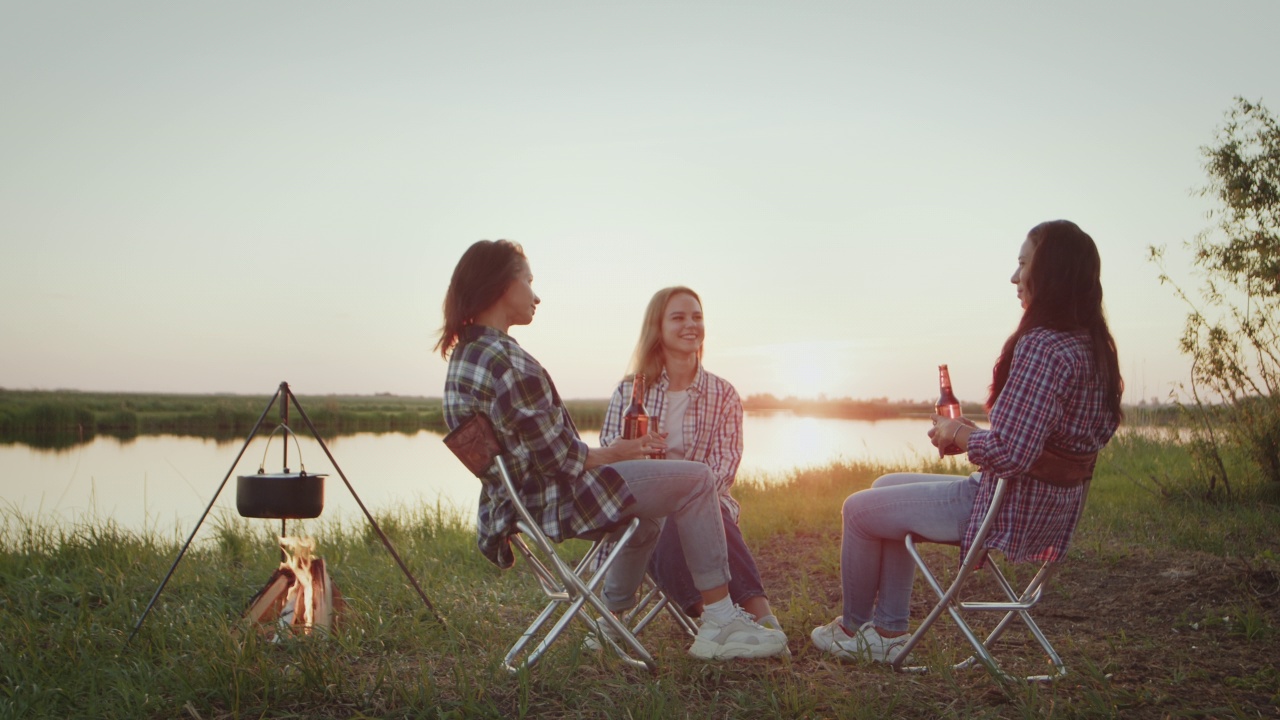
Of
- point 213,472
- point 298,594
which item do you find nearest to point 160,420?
point 213,472

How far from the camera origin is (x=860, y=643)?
3150mm

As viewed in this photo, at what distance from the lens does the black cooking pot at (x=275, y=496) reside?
3643mm

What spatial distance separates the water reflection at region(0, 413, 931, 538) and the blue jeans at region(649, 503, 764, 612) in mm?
1490

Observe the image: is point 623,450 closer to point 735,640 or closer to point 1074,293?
point 735,640

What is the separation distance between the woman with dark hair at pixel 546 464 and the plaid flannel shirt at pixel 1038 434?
0.86m

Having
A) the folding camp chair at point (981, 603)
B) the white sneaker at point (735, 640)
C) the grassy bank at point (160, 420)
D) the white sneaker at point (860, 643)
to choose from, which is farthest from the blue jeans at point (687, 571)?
the grassy bank at point (160, 420)

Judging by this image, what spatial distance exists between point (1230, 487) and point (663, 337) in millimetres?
5310

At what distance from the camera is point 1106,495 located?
7.22 meters

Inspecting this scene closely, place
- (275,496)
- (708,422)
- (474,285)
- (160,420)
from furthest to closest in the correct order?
(160,420) → (708,422) → (275,496) → (474,285)

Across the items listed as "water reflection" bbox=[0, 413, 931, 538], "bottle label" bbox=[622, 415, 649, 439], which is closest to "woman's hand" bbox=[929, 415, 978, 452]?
"bottle label" bbox=[622, 415, 649, 439]

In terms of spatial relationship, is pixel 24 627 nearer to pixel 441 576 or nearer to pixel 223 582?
pixel 223 582

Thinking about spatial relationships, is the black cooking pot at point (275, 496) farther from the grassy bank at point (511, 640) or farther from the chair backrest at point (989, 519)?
the chair backrest at point (989, 519)

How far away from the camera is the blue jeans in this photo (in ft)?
11.4

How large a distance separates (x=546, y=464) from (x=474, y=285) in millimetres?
688
